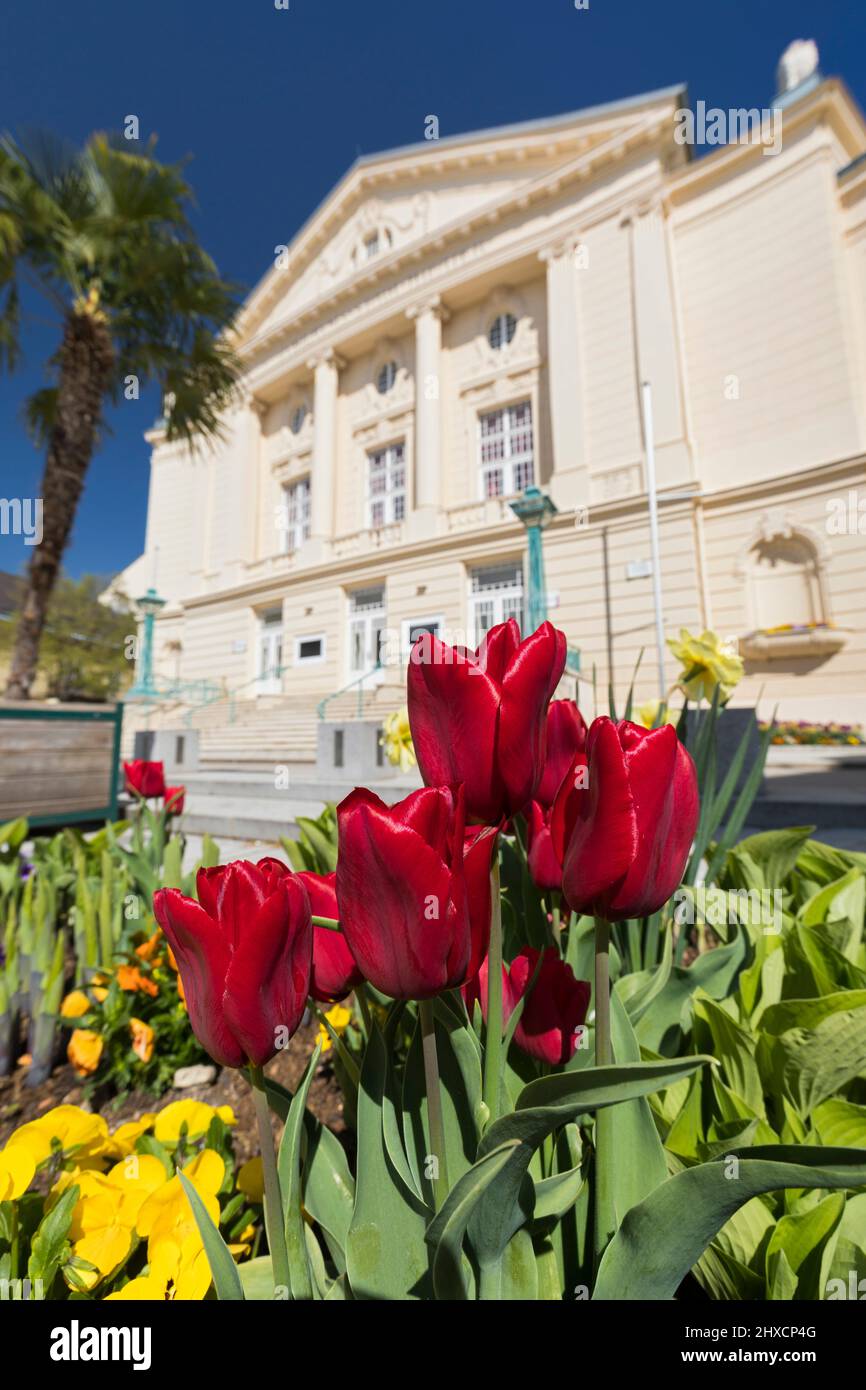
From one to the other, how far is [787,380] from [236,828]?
1378 centimetres

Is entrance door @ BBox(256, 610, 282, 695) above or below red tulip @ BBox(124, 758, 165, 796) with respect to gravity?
above

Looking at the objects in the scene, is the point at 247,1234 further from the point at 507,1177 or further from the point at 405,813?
the point at 405,813

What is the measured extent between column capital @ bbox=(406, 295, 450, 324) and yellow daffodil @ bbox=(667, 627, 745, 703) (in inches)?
725

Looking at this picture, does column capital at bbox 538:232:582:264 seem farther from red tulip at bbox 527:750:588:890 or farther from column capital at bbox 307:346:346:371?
red tulip at bbox 527:750:588:890

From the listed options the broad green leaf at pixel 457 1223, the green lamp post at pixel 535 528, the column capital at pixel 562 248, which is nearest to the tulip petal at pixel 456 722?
the broad green leaf at pixel 457 1223

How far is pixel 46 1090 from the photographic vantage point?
4.88ft

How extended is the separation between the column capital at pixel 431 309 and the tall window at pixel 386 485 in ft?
11.4

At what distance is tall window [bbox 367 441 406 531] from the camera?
17969mm

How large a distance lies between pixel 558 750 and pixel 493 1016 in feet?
1.03

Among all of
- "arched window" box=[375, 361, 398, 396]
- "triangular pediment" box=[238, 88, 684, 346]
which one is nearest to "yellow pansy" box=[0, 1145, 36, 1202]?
"triangular pediment" box=[238, 88, 684, 346]

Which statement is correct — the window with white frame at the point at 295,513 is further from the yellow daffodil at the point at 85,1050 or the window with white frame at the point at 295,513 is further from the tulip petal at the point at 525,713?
the tulip petal at the point at 525,713

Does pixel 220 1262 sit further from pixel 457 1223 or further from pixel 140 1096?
pixel 140 1096

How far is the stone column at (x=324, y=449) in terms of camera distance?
18203 millimetres

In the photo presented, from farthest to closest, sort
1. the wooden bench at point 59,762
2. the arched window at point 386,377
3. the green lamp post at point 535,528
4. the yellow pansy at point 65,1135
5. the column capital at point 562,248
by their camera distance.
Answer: the arched window at point 386,377, the column capital at point 562,248, the green lamp post at point 535,528, the wooden bench at point 59,762, the yellow pansy at point 65,1135
